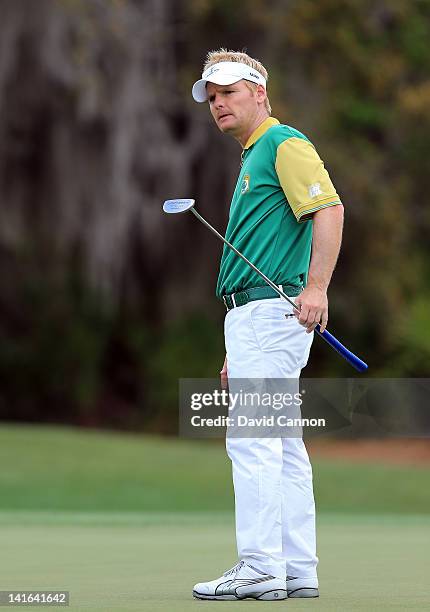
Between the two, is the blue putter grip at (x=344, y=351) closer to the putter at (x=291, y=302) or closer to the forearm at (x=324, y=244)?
the putter at (x=291, y=302)

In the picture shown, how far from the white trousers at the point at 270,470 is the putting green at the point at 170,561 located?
0.69 ft

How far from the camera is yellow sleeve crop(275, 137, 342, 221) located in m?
5.01

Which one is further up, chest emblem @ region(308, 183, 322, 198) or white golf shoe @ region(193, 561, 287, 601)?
chest emblem @ region(308, 183, 322, 198)

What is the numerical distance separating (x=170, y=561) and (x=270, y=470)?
138cm

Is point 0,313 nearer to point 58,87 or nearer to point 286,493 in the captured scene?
point 58,87

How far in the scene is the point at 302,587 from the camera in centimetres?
501

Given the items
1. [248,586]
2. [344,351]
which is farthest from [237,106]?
[248,586]

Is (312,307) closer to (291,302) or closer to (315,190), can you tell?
(291,302)

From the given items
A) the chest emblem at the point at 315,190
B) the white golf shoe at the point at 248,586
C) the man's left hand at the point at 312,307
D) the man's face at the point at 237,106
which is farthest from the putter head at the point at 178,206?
the white golf shoe at the point at 248,586

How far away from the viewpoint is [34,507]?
40.9 feet

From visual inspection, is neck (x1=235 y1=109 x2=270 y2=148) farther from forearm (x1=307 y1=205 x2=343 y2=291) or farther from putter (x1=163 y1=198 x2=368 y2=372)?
forearm (x1=307 y1=205 x2=343 y2=291)

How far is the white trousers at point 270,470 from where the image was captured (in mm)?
4996

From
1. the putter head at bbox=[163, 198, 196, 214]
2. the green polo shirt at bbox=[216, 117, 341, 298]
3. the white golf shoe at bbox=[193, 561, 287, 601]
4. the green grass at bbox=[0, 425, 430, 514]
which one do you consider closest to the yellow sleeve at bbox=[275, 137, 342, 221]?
the green polo shirt at bbox=[216, 117, 341, 298]

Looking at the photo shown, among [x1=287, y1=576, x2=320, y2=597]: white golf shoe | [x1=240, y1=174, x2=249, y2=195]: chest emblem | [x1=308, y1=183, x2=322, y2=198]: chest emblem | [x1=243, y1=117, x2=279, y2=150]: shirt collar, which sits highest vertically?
[x1=243, y1=117, x2=279, y2=150]: shirt collar
